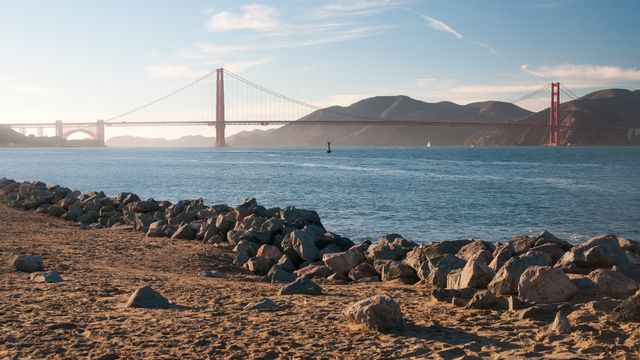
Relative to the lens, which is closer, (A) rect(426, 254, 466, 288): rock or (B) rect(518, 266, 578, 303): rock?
(B) rect(518, 266, 578, 303): rock

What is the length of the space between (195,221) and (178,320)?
20.9ft

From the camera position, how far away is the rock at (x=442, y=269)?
6258 millimetres

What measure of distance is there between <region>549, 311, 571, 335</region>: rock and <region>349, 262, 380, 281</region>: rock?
9.99ft

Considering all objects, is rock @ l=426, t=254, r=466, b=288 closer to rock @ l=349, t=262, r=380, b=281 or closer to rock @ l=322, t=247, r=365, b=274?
rock @ l=349, t=262, r=380, b=281

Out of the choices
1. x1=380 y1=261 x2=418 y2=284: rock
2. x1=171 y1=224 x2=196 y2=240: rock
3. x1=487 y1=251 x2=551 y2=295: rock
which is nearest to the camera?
x1=487 y1=251 x2=551 y2=295: rock

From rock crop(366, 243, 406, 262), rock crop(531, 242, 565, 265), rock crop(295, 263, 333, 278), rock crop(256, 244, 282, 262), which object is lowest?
rock crop(295, 263, 333, 278)

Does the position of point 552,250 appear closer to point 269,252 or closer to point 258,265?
point 258,265

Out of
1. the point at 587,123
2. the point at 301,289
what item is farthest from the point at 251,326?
the point at 587,123

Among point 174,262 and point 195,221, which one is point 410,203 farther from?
point 174,262

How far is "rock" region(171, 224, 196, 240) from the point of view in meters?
10.3

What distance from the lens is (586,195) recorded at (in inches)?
917

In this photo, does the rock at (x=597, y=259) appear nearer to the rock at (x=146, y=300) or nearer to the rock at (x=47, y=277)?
the rock at (x=146, y=300)

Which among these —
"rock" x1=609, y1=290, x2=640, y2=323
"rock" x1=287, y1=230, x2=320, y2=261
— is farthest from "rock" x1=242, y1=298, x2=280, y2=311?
"rock" x1=287, y1=230, x2=320, y2=261

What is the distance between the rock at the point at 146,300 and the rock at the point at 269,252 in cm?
322
